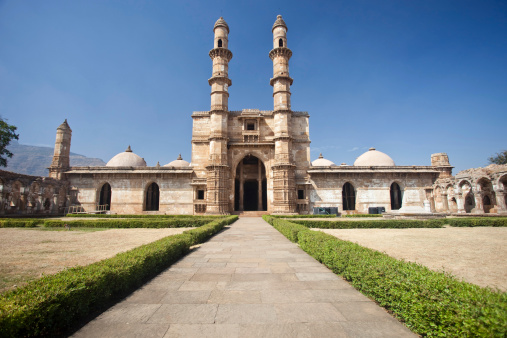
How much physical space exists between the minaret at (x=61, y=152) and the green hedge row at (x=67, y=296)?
32805 mm

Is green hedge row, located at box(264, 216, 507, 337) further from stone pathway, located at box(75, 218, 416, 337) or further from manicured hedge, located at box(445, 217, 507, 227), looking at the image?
manicured hedge, located at box(445, 217, 507, 227)

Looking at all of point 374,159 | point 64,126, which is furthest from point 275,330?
point 374,159

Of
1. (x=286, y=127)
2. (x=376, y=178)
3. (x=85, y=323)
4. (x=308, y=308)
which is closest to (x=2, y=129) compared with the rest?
(x=286, y=127)

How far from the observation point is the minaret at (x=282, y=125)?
28.7 m

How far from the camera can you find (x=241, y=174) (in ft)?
108

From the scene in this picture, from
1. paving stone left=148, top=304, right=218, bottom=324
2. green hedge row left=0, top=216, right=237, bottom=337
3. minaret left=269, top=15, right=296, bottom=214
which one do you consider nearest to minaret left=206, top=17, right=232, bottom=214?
minaret left=269, top=15, right=296, bottom=214

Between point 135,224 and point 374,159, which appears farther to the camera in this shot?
point 374,159

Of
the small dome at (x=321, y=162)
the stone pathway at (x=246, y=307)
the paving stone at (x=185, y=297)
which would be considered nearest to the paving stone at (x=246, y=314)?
the stone pathway at (x=246, y=307)

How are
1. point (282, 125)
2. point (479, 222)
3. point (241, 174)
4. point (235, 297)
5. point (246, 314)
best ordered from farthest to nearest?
point (241, 174)
point (282, 125)
point (479, 222)
point (235, 297)
point (246, 314)

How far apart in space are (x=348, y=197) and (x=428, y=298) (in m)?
32.0

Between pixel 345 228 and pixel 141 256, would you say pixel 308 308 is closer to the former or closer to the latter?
pixel 141 256

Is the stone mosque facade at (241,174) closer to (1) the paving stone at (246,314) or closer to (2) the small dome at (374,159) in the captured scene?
(2) the small dome at (374,159)

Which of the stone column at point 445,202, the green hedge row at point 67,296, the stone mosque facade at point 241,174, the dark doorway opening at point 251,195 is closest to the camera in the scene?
the green hedge row at point 67,296

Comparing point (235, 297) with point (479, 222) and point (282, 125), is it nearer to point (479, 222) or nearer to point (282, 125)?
point (479, 222)
